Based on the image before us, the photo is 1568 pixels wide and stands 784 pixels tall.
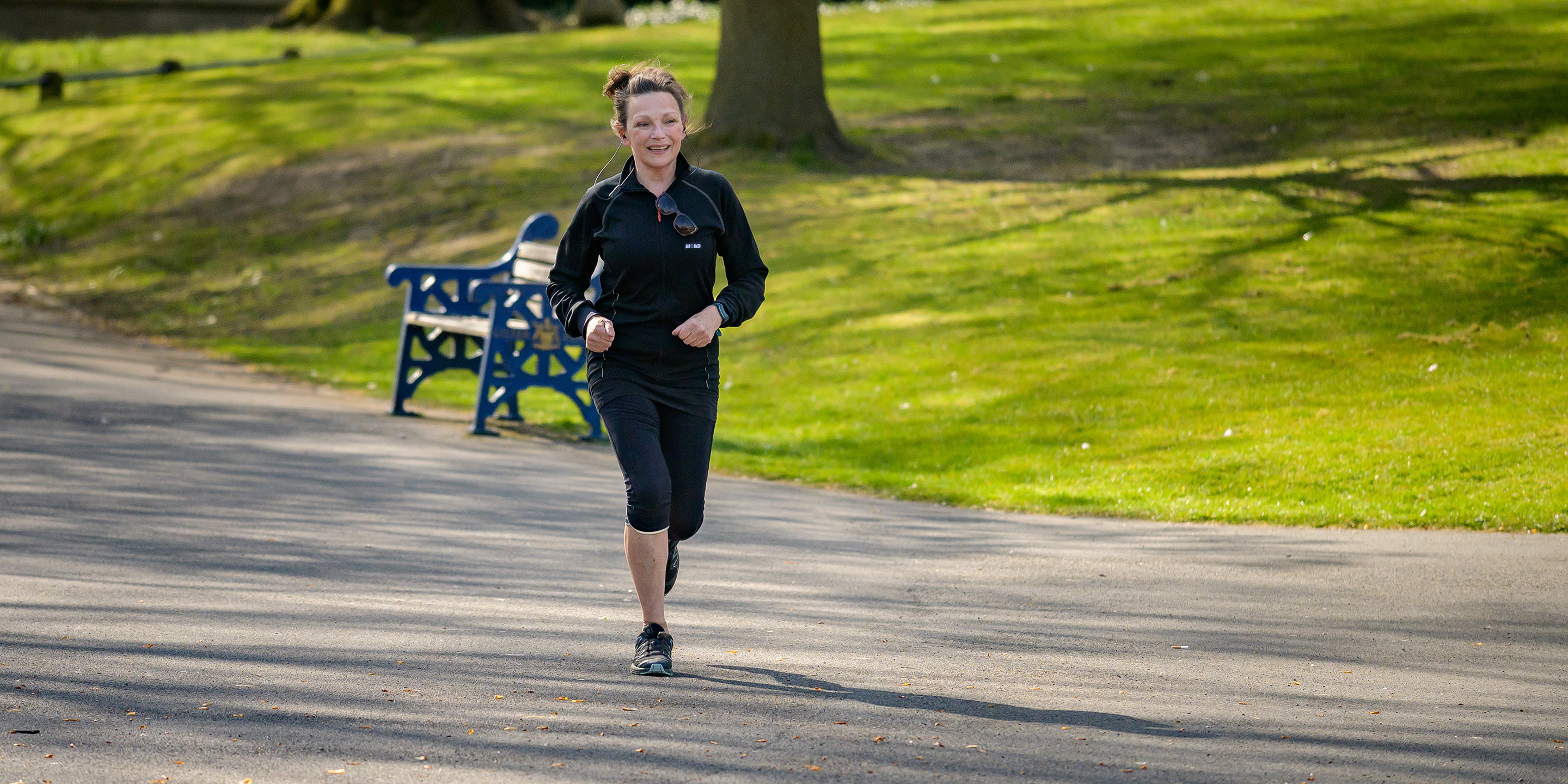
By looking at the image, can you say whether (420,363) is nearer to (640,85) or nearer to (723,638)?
(723,638)

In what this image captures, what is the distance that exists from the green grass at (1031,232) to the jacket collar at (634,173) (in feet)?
15.2

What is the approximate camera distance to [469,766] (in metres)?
4.09

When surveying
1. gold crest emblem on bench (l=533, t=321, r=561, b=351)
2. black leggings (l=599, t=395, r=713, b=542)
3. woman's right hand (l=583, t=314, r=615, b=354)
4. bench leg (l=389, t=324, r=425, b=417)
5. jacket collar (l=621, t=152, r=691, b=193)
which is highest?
jacket collar (l=621, t=152, r=691, b=193)

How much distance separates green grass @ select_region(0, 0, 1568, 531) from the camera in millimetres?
9945

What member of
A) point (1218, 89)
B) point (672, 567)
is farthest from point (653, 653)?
point (1218, 89)

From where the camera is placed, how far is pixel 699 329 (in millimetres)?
4820

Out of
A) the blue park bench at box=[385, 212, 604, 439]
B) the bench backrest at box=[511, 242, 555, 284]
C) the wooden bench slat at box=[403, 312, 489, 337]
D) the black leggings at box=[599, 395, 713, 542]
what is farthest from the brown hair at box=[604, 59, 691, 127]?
the bench backrest at box=[511, 242, 555, 284]

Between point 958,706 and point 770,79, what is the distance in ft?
48.7

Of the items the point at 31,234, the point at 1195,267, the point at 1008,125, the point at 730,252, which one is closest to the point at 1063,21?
the point at 1008,125

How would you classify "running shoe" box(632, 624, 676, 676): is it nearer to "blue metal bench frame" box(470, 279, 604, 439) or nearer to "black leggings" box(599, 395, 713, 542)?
"black leggings" box(599, 395, 713, 542)

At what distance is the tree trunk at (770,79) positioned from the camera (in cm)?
1845

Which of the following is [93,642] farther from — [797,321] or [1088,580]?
[797,321]

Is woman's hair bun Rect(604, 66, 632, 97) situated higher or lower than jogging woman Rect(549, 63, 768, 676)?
higher

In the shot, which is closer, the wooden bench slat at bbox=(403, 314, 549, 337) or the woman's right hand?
the woman's right hand
